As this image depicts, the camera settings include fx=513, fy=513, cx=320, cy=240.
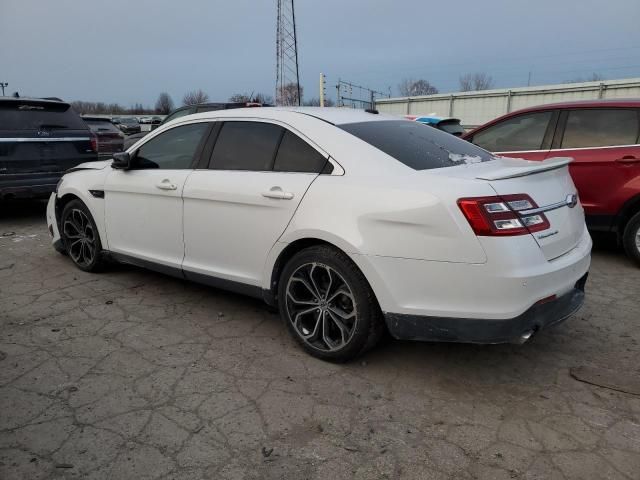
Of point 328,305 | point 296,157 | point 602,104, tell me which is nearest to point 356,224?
point 328,305

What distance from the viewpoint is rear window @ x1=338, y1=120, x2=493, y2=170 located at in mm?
3172

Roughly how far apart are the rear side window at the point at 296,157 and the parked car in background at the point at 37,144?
16.5 ft

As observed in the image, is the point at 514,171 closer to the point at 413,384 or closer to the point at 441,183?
the point at 441,183

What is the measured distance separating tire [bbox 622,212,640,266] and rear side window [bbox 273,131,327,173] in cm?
369

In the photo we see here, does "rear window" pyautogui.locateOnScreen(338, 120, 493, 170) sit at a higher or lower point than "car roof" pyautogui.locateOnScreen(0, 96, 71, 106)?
lower

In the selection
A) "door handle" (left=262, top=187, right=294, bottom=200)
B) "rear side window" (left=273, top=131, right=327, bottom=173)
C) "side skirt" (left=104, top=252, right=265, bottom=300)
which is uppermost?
"rear side window" (left=273, top=131, right=327, bottom=173)

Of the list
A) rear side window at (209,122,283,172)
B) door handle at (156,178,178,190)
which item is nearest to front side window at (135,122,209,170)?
door handle at (156,178,178,190)

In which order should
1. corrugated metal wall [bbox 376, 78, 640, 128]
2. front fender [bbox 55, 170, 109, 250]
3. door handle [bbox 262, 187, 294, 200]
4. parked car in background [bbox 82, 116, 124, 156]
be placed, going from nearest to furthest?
door handle [bbox 262, 187, 294, 200], front fender [bbox 55, 170, 109, 250], parked car in background [bbox 82, 116, 124, 156], corrugated metal wall [bbox 376, 78, 640, 128]

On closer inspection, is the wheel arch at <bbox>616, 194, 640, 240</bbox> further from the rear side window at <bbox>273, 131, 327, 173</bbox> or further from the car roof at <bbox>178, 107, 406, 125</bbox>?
the rear side window at <bbox>273, 131, 327, 173</bbox>

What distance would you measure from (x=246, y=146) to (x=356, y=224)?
1.20m

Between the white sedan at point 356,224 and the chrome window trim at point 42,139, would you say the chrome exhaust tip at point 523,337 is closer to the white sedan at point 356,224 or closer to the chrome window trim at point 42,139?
the white sedan at point 356,224

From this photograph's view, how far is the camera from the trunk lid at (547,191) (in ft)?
9.02

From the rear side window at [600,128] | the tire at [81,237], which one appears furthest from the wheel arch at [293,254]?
the rear side window at [600,128]

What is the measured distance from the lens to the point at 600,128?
5445 mm
